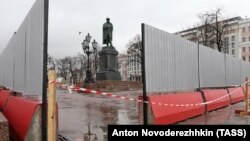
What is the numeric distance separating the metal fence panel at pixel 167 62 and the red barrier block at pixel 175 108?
0.24 metres

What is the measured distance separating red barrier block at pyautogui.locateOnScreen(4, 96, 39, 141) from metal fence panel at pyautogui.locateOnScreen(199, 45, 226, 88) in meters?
8.15

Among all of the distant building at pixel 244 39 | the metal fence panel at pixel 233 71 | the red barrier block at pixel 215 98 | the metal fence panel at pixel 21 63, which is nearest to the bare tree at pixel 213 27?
the metal fence panel at pixel 233 71

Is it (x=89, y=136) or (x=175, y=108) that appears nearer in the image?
(x=89, y=136)

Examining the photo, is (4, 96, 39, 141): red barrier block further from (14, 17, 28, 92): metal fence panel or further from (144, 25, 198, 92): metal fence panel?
(144, 25, 198, 92): metal fence panel

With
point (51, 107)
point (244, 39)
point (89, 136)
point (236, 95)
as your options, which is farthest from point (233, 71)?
point (244, 39)

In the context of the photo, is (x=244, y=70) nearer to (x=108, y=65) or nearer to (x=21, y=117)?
(x=108, y=65)

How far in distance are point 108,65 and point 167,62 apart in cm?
2762

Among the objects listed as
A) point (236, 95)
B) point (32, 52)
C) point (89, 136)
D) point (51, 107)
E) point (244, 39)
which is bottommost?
point (89, 136)

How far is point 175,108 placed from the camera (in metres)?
10.7

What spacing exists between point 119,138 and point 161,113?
13.8 feet

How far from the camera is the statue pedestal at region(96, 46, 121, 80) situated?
37.8 meters

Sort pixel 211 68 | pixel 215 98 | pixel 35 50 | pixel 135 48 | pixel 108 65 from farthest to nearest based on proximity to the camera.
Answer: pixel 135 48 < pixel 108 65 < pixel 211 68 < pixel 215 98 < pixel 35 50

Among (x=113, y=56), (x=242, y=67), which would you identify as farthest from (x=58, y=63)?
(x=242, y=67)

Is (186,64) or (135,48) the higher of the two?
(135,48)
